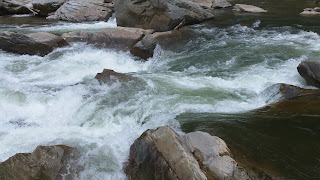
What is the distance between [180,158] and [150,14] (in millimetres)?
8818

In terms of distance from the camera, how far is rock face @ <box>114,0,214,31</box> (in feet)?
37.0

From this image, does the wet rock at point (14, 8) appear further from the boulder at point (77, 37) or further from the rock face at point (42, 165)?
the rock face at point (42, 165)

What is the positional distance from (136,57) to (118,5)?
367cm

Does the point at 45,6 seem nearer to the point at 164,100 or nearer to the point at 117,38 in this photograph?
the point at 117,38

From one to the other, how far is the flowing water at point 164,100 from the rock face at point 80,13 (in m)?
5.18

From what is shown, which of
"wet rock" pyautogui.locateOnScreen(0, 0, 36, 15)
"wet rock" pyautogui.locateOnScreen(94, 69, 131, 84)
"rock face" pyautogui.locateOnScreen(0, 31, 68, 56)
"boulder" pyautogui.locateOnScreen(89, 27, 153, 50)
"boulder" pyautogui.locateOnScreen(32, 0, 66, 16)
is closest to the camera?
"wet rock" pyautogui.locateOnScreen(94, 69, 131, 84)

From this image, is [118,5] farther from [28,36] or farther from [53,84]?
[53,84]

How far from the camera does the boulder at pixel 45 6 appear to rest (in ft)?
52.5

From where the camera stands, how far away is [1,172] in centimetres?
362

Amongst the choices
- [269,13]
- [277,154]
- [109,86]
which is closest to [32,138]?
[109,86]

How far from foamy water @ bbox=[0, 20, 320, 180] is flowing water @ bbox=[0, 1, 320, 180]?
19 mm

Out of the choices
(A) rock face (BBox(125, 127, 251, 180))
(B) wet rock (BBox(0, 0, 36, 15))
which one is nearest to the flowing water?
(A) rock face (BBox(125, 127, 251, 180))

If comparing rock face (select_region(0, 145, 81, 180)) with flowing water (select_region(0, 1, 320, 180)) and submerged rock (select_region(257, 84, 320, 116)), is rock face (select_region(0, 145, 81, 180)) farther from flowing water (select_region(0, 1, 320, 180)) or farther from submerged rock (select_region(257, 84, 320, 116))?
submerged rock (select_region(257, 84, 320, 116))

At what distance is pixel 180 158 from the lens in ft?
10.8
